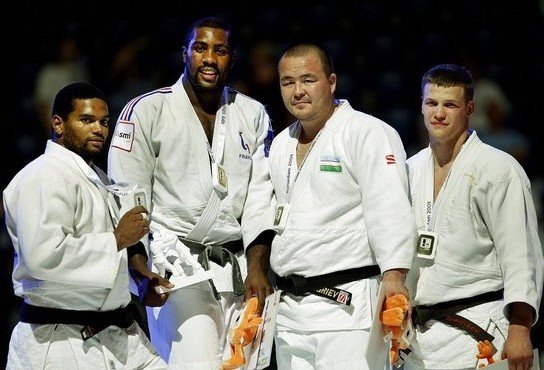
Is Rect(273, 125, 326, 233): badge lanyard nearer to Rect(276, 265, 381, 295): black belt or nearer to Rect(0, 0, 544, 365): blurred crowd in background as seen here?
Rect(276, 265, 381, 295): black belt

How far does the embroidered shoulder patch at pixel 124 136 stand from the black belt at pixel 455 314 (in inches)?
58.1

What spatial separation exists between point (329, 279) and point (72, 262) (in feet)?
3.62

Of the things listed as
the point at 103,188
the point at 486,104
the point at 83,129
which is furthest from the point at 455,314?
the point at 486,104

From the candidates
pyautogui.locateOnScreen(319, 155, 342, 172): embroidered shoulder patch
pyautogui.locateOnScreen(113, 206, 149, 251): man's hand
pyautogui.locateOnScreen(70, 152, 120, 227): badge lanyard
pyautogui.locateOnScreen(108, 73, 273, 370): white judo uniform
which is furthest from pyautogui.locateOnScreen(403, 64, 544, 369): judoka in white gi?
pyautogui.locateOnScreen(70, 152, 120, 227): badge lanyard

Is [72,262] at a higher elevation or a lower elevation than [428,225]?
lower

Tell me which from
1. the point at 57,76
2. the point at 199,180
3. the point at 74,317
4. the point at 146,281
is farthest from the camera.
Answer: the point at 57,76

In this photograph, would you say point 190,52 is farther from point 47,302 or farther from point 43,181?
point 47,302

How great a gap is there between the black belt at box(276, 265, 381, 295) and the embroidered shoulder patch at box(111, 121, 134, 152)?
95cm

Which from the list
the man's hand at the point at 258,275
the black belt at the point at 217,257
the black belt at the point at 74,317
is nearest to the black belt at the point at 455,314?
the man's hand at the point at 258,275

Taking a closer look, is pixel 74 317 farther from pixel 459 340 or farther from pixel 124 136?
pixel 459 340

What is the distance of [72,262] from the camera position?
13.1 feet

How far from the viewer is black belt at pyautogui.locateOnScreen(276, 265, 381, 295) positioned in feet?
14.4

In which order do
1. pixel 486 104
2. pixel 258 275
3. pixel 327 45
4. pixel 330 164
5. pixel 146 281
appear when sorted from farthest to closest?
pixel 327 45
pixel 486 104
pixel 258 275
pixel 330 164
pixel 146 281

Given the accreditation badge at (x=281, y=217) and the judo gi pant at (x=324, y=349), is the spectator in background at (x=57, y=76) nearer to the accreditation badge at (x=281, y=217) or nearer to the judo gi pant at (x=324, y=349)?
the accreditation badge at (x=281, y=217)
